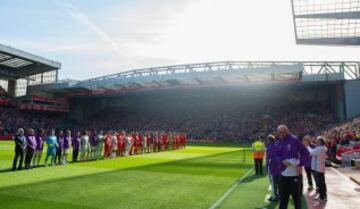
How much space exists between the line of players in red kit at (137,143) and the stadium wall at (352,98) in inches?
1087

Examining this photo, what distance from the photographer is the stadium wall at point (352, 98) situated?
5462cm

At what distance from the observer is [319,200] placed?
37.2 ft

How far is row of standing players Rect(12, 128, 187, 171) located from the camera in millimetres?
17641

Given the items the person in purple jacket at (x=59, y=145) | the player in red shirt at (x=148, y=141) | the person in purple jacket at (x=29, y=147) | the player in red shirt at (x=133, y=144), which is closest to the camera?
the person in purple jacket at (x=29, y=147)

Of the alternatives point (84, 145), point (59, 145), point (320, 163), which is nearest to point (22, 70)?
point (84, 145)

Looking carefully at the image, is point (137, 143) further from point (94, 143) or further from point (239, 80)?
point (239, 80)

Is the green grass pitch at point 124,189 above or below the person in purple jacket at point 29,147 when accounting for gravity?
below

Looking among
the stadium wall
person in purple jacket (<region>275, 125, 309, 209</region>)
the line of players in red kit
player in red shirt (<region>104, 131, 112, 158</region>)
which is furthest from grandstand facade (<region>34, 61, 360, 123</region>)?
person in purple jacket (<region>275, 125, 309, 209</region>)

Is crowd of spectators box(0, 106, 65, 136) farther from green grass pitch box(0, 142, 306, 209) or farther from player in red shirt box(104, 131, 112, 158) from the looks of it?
green grass pitch box(0, 142, 306, 209)

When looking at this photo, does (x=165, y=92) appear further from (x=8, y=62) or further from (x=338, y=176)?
(x=338, y=176)

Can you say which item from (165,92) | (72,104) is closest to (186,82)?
(165,92)

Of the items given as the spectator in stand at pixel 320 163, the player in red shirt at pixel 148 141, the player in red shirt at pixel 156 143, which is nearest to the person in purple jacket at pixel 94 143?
the player in red shirt at pixel 148 141

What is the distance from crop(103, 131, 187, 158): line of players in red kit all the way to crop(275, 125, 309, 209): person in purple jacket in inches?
715

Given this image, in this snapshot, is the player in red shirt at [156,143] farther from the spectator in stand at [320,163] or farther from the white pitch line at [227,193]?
the spectator in stand at [320,163]
